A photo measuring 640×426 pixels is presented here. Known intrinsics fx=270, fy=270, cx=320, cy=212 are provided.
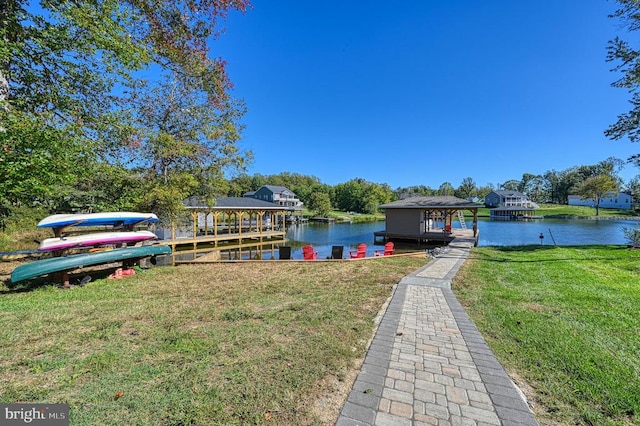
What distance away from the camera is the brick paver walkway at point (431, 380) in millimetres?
2164

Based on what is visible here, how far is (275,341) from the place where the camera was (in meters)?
3.38

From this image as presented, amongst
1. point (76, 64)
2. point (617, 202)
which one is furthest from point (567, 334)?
point (617, 202)

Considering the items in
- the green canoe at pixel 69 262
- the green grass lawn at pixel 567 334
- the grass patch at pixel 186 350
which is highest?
the green canoe at pixel 69 262

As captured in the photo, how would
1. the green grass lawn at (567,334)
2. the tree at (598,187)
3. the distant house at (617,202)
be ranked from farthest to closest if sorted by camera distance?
1. the distant house at (617,202)
2. the tree at (598,187)
3. the green grass lawn at (567,334)

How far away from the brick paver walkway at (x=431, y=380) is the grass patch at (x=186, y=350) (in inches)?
9.0

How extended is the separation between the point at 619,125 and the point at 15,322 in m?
21.6

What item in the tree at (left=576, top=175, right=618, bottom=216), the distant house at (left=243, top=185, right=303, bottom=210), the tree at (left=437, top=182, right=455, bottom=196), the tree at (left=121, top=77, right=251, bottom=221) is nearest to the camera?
the tree at (left=121, top=77, right=251, bottom=221)

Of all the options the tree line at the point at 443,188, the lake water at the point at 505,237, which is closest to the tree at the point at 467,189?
the tree line at the point at 443,188

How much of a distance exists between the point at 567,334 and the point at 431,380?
7.95 feet

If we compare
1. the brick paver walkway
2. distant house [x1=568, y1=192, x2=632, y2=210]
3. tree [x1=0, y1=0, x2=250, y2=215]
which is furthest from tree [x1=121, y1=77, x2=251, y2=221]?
distant house [x1=568, y1=192, x2=632, y2=210]

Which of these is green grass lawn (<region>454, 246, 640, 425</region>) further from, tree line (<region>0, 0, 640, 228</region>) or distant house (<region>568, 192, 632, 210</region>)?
distant house (<region>568, 192, 632, 210</region>)

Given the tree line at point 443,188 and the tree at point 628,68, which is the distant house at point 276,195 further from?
the tree at point 628,68

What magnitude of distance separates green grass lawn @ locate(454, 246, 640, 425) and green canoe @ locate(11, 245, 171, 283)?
7.98m

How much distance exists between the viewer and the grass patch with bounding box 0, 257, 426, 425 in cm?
222
